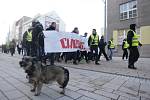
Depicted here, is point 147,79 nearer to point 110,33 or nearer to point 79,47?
point 79,47

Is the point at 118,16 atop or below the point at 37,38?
atop

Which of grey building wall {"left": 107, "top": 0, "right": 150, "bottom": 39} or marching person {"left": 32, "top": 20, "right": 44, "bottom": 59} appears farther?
grey building wall {"left": 107, "top": 0, "right": 150, "bottom": 39}

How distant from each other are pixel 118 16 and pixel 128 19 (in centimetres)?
169

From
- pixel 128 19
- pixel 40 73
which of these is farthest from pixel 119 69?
pixel 128 19

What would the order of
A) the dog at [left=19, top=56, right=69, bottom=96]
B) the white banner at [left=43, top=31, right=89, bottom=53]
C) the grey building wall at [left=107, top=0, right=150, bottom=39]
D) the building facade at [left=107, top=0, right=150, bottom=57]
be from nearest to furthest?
the dog at [left=19, top=56, right=69, bottom=96]
the white banner at [left=43, top=31, right=89, bottom=53]
the building facade at [left=107, top=0, right=150, bottom=57]
the grey building wall at [left=107, top=0, right=150, bottom=39]

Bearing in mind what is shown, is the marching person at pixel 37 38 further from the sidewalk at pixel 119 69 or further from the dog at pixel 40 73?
the dog at pixel 40 73

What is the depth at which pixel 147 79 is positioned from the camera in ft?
18.8

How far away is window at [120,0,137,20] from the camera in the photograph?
75.3 feet

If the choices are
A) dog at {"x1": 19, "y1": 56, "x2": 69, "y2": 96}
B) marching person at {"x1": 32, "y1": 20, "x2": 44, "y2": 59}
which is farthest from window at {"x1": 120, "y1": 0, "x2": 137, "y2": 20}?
dog at {"x1": 19, "y1": 56, "x2": 69, "y2": 96}

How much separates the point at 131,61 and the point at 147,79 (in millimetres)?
2756

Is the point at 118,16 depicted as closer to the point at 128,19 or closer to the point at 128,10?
the point at 128,10

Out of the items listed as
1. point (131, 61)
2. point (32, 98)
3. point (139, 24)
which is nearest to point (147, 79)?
point (131, 61)

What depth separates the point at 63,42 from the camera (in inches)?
384

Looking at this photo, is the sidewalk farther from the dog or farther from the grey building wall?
the grey building wall
